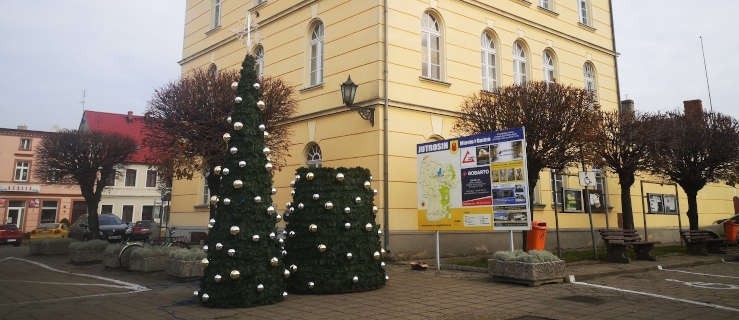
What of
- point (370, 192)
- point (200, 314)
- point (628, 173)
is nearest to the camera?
point (200, 314)

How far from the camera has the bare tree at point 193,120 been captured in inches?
483

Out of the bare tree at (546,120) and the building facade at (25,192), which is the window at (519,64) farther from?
the building facade at (25,192)

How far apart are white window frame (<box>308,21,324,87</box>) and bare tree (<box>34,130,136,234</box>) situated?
970cm

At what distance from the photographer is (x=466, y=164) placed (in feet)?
33.9

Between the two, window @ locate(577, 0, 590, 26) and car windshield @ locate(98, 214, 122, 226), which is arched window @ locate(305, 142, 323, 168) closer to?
window @ locate(577, 0, 590, 26)

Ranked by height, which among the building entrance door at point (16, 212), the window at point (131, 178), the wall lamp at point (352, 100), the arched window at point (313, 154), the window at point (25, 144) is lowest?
the building entrance door at point (16, 212)

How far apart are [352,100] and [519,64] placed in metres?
7.90

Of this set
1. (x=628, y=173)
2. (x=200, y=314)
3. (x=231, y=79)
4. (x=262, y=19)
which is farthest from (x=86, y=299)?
(x=628, y=173)

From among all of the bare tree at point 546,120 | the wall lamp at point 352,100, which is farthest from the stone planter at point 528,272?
the wall lamp at point 352,100

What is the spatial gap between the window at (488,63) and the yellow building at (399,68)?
0.04 meters

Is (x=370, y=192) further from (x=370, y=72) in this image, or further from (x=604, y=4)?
(x=604, y=4)

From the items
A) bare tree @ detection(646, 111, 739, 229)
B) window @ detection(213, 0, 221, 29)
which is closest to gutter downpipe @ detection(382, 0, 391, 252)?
bare tree @ detection(646, 111, 739, 229)

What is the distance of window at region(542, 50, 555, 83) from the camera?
61.9 ft

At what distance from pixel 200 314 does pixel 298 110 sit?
1004 cm
